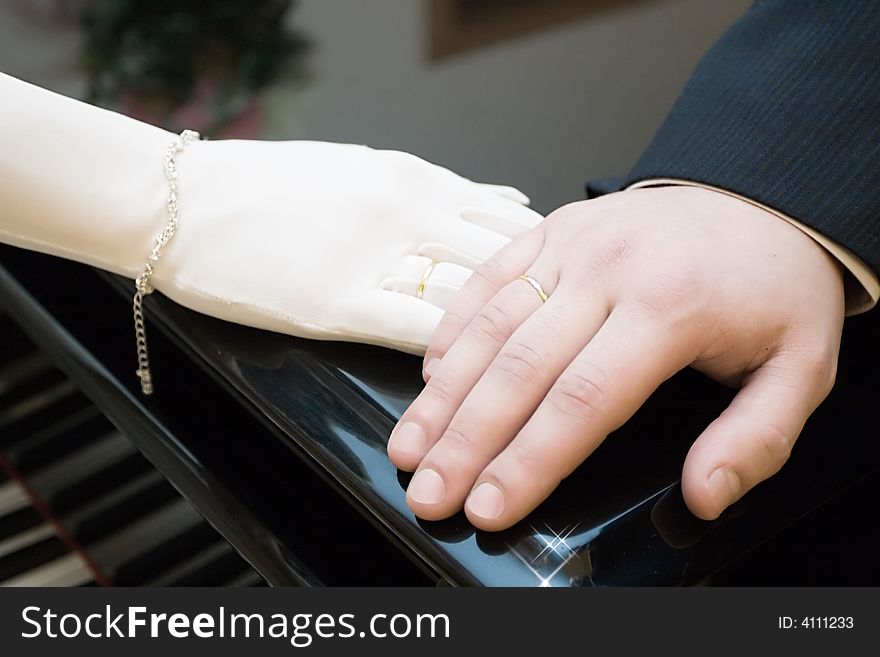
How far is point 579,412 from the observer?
25.5 inches

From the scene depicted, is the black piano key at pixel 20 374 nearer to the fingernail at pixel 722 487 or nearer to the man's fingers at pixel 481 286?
the man's fingers at pixel 481 286

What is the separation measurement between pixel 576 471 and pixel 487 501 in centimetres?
8

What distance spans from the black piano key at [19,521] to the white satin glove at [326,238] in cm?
27

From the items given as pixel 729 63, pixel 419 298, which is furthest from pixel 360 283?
pixel 729 63

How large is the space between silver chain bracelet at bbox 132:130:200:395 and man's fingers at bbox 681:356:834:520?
1.51 feet

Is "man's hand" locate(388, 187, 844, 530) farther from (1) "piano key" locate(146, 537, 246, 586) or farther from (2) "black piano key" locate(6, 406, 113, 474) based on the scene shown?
(2) "black piano key" locate(6, 406, 113, 474)

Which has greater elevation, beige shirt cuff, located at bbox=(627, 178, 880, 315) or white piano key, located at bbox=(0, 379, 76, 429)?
white piano key, located at bbox=(0, 379, 76, 429)

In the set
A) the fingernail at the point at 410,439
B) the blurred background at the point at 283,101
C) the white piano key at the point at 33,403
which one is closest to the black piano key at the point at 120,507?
the blurred background at the point at 283,101

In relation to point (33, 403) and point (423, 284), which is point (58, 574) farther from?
point (423, 284)

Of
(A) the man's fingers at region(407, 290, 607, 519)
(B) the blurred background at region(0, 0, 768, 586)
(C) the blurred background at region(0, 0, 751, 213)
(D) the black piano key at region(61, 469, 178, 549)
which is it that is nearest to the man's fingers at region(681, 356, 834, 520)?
(A) the man's fingers at region(407, 290, 607, 519)

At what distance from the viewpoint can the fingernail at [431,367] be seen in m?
0.72

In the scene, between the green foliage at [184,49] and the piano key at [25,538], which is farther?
the green foliage at [184,49]

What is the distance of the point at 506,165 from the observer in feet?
3.23

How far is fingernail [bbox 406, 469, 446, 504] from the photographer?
632 millimetres
